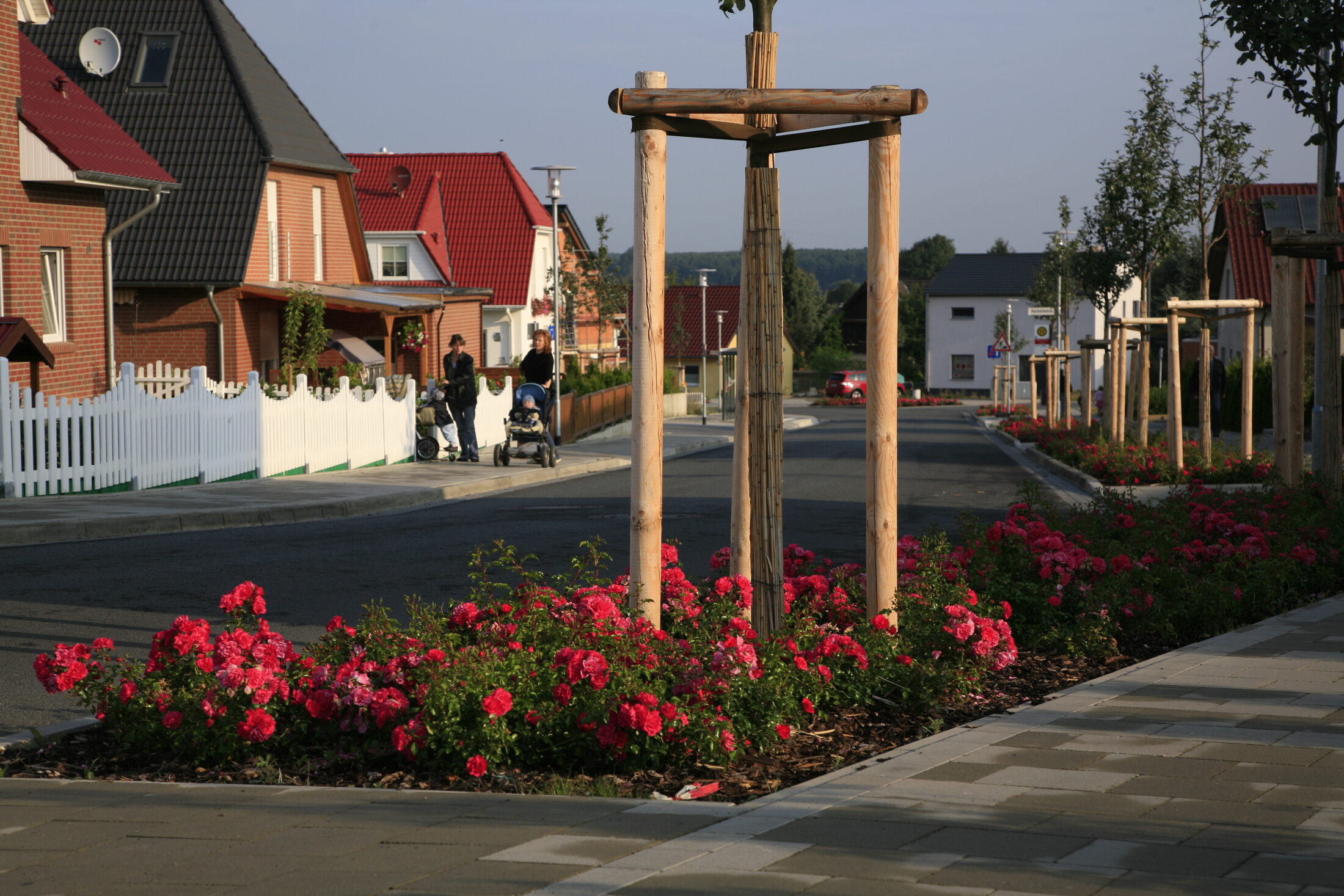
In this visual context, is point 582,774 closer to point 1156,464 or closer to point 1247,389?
point 1247,389

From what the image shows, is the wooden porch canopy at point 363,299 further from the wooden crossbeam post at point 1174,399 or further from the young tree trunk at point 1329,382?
the young tree trunk at point 1329,382

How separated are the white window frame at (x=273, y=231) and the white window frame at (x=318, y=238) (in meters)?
2.15

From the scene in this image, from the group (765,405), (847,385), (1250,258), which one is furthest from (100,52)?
(847,385)

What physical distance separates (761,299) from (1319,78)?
892 cm

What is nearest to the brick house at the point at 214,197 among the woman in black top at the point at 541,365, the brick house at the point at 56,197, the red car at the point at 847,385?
the brick house at the point at 56,197

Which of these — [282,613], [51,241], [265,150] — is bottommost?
[282,613]

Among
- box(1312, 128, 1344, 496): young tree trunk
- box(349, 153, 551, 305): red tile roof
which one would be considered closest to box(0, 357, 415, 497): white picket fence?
box(1312, 128, 1344, 496): young tree trunk

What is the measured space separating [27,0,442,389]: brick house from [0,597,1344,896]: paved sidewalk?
80.8 feet

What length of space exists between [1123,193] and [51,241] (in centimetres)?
1996

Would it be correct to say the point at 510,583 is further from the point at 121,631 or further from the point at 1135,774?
the point at 1135,774

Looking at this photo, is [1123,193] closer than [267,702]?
No

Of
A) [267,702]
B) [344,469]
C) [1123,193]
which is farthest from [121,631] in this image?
[1123,193]

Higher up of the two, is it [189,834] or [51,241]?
[51,241]

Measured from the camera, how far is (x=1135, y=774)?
15.8ft
